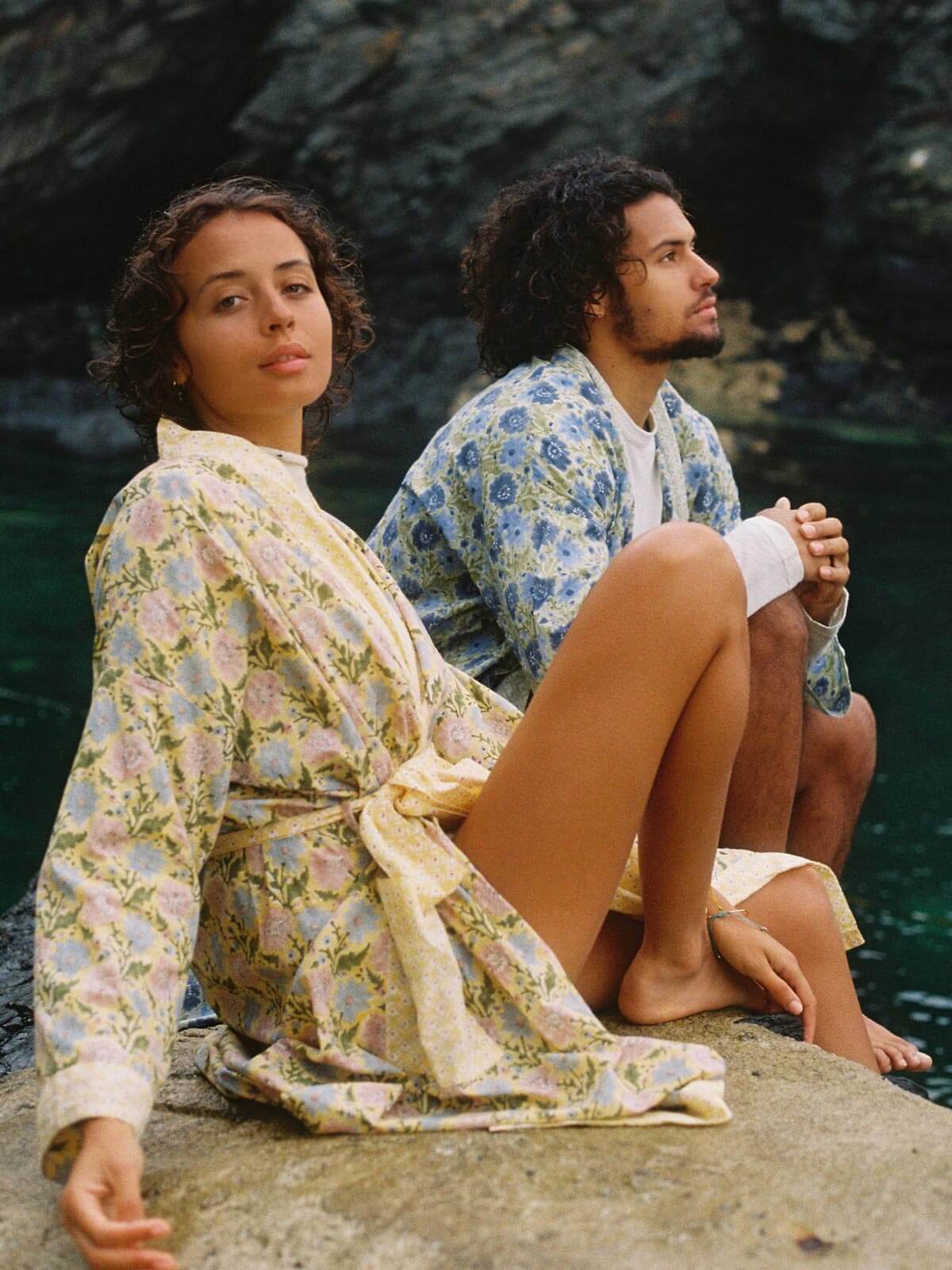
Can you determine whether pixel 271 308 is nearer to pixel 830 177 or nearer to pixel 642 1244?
pixel 642 1244

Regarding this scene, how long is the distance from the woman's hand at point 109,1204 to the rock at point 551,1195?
122mm

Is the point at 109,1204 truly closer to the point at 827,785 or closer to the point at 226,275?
the point at 226,275

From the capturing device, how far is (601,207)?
10.2 ft

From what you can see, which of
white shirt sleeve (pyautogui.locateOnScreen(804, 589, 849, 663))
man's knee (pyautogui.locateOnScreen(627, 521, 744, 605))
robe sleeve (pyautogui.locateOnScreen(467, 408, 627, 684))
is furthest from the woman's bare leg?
white shirt sleeve (pyautogui.locateOnScreen(804, 589, 849, 663))

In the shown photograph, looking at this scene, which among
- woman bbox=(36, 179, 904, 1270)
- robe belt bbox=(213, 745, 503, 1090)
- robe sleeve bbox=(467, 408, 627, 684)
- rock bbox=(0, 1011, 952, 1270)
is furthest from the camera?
robe sleeve bbox=(467, 408, 627, 684)

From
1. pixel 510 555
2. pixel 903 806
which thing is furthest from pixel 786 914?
pixel 903 806

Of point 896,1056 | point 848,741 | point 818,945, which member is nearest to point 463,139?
point 848,741

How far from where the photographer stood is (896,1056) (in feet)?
8.29

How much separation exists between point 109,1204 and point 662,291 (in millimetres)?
2090

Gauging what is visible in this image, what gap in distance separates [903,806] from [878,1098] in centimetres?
276

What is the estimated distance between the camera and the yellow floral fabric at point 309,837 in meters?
1.71

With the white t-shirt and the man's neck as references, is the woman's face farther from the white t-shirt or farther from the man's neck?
the man's neck

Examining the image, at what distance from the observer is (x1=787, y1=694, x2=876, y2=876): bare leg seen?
2980 millimetres

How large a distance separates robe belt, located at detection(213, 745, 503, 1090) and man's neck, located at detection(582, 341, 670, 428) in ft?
4.39
